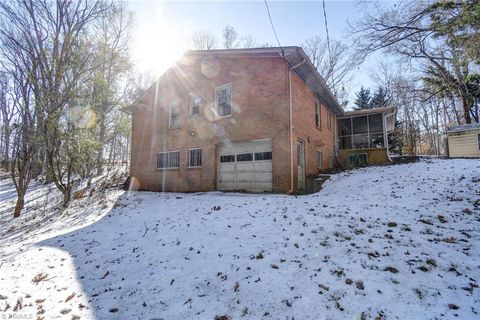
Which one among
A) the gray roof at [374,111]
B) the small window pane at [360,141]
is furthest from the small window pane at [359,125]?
the gray roof at [374,111]

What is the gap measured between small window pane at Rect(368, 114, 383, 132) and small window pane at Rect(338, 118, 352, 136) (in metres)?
1.41

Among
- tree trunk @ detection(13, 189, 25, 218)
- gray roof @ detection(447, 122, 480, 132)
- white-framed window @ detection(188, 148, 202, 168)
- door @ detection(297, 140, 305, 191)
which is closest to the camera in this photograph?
door @ detection(297, 140, 305, 191)

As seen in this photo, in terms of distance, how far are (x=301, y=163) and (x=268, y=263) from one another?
24.7ft

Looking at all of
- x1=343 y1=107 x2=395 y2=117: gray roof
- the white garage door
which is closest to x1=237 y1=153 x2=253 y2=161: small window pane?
the white garage door

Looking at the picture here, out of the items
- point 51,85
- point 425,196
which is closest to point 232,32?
point 51,85

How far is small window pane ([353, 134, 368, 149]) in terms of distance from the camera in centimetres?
1806

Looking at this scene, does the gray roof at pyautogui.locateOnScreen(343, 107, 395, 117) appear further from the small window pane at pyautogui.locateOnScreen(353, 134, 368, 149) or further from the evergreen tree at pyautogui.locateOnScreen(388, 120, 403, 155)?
the evergreen tree at pyautogui.locateOnScreen(388, 120, 403, 155)

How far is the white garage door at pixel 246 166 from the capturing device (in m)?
9.66

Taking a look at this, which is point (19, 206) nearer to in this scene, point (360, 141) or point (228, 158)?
point (228, 158)

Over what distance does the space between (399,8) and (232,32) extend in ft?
72.8

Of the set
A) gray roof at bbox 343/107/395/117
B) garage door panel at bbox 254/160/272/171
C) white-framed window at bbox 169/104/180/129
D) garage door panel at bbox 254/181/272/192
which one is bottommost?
garage door panel at bbox 254/181/272/192

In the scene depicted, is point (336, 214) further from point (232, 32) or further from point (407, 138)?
→ point (407, 138)

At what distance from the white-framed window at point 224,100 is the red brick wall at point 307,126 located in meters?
2.87

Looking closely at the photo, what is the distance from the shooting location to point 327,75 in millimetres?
25609
